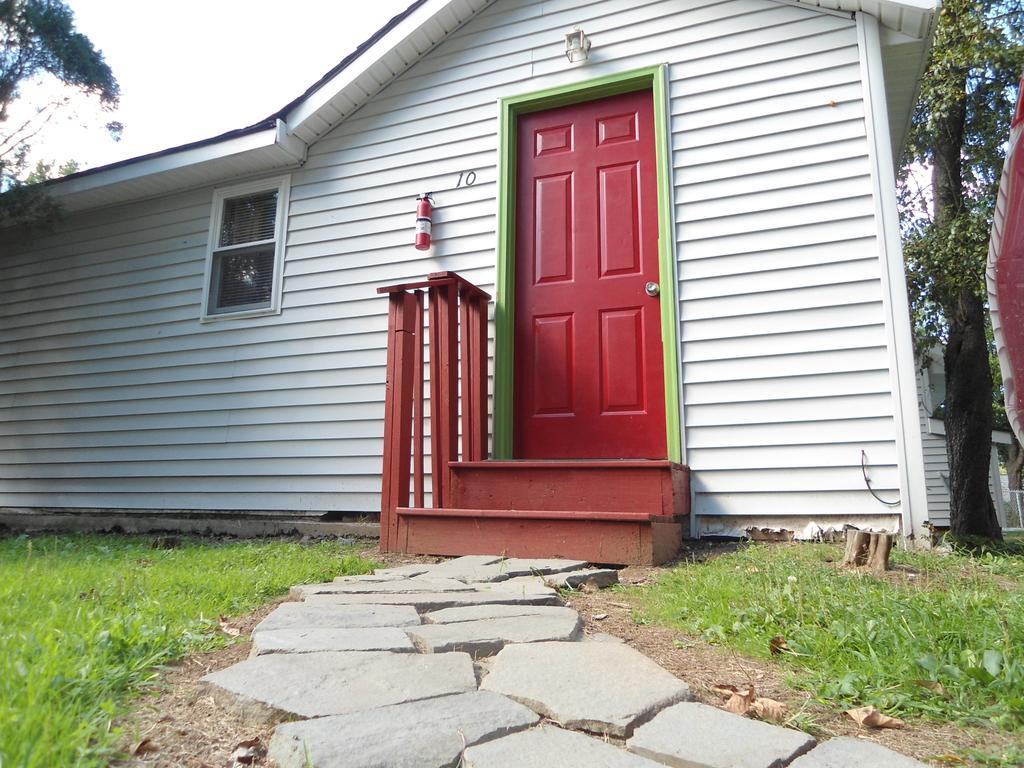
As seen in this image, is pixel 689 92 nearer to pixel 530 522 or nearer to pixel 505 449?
pixel 505 449

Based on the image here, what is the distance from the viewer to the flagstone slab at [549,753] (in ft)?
3.53

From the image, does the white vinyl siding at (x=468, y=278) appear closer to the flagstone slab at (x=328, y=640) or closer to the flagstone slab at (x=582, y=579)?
the flagstone slab at (x=582, y=579)

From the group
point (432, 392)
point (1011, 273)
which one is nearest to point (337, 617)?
point (1011, 273)

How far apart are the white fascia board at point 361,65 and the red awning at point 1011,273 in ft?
14.9

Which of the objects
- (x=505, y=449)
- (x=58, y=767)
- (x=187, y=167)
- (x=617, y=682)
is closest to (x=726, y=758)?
(x=617, y=682)

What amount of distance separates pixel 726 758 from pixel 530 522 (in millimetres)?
2199

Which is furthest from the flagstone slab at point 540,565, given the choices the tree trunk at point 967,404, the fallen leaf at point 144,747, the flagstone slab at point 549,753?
the tree trunk at point 967,404

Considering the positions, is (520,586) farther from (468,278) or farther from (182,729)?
(468,278)

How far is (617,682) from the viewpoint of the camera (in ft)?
4.79

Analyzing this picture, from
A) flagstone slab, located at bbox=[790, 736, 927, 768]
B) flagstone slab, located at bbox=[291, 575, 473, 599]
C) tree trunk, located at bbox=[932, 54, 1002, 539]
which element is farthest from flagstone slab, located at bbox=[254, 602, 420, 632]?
tree trunk, located at bbox=[932, 54, 1002, 539]

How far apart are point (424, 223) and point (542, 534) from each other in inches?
99.0

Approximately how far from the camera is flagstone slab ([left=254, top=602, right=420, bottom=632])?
185 centimetres

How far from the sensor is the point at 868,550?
270cm

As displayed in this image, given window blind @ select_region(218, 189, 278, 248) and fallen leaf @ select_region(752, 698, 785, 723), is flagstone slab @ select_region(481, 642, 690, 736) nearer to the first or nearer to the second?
fallen leaf @ select_region(752, 698, 785, 723)
